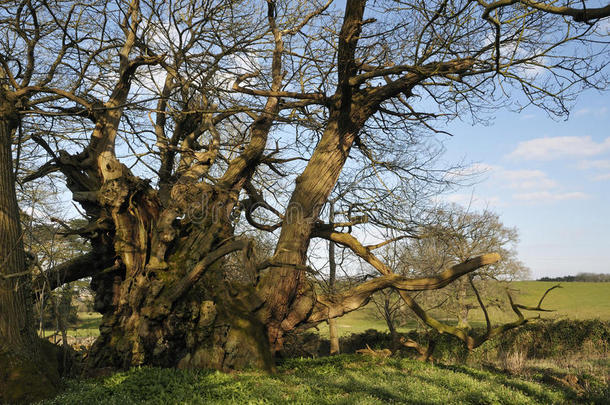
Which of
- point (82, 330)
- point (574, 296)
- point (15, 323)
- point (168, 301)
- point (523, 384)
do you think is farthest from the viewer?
point (574, 296)

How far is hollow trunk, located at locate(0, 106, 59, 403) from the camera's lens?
5.23m

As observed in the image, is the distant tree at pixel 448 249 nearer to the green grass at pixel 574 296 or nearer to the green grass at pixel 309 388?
the green grass at pixel 309 388

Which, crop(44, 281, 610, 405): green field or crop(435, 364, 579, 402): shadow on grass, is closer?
crop(44, 281, 610, 405): green field

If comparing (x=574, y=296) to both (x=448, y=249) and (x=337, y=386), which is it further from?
(x=337, y=386)

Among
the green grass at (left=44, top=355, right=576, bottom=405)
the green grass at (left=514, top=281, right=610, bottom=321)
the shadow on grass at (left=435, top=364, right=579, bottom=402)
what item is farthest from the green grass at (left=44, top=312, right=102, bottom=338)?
the green grass at (left=514, top=281, right=610, bottom=321)

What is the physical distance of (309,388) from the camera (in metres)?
6.18

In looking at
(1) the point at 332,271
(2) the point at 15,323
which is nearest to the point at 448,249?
(1) the point at 332,271

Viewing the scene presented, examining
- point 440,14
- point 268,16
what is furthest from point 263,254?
point 440,14

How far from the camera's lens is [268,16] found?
9.53 metres

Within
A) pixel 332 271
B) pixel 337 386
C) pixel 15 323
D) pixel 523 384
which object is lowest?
pixel 523 384

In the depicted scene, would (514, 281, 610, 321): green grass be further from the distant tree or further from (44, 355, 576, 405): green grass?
(44, 355, 576, 405): green grass

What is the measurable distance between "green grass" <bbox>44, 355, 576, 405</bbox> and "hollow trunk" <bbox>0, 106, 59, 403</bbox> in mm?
414

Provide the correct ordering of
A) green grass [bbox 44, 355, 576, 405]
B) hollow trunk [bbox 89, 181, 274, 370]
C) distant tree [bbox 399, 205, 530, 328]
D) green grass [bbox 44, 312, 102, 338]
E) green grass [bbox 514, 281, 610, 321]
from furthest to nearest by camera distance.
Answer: green grass [bbox 514, 281, 610, 321] → green grass [bbox 44, 312, 102, 338] → distant tree [bbox 399, 205, 530, 328] → hollow trunk [bbox 89, 181, 274, 370] → green grass [bbox 44, 355, 576, 405]

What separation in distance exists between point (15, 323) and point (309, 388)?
13.7 feet
